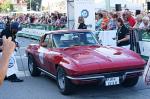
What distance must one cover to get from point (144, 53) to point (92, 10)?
4.48 metres

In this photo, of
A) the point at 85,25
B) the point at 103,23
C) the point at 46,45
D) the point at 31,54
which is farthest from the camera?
the point at 103,23

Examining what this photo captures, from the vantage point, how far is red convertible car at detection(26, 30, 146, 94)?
24.9 feet

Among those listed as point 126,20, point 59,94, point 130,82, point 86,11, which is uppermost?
point 86,11

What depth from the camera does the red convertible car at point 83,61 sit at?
7590 mm

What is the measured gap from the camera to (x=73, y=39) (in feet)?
31.0

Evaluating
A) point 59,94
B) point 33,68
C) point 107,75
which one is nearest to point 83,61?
point 107,75

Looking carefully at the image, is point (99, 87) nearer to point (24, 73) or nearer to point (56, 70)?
point (56, 70)

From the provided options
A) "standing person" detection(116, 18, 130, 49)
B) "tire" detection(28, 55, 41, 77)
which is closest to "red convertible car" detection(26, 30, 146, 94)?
"tire" detection(28, 55, 41, 77)

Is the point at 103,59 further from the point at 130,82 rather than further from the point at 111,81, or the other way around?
the point at 130,82

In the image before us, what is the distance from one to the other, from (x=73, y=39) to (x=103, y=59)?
1767 millimetres

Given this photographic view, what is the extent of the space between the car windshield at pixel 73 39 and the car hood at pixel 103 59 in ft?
1.75

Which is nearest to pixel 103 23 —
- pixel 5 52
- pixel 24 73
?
pixel 24 73

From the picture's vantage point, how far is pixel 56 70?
848 cm

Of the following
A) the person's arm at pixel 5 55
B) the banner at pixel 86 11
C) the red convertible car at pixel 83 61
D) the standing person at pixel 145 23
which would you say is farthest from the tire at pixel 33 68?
the person's arm at pixel 5 55
